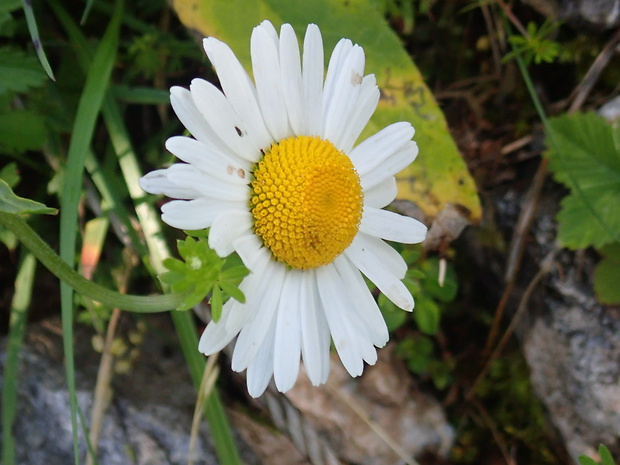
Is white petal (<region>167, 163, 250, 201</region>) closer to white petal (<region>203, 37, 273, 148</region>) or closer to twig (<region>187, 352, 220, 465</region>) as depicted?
white petal (<region>203, 37, 273, 148</region>)

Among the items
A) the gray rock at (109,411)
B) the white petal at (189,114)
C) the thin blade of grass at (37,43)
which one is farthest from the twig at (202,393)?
the thin blade of grass at (37,43)

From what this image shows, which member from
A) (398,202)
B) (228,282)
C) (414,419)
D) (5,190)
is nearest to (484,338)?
(414,419)

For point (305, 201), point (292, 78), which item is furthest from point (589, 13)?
point (305, 201)

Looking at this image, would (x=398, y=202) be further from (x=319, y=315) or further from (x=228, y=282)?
(x=228, y=282)

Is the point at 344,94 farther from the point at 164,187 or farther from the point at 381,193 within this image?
the point at 164,187

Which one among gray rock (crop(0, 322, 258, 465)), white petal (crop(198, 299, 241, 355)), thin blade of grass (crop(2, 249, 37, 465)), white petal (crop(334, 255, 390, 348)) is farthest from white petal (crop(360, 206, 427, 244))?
thin blade of grass (crop(2, 249, 37, 465))
